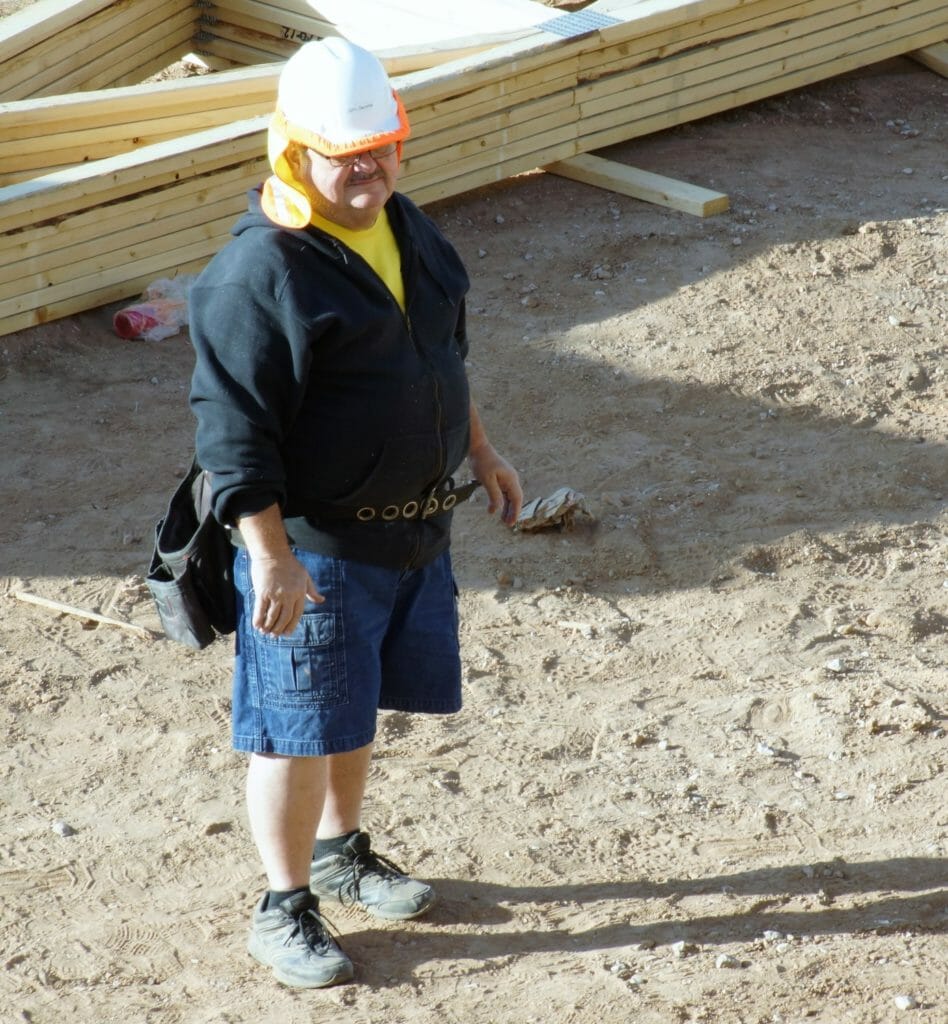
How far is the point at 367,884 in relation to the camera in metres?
3.27

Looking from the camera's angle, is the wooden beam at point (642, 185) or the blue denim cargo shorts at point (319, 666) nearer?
the blue denim cargo shorts at point (319, 666)

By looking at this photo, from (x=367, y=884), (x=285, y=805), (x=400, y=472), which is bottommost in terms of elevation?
(x=367, y=884)

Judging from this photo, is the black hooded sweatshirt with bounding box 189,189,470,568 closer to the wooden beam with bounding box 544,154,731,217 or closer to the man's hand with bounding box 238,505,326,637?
the man's hand with bounding box 238,505,326,637

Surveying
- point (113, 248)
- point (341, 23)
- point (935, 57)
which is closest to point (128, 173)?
point (113, 248)

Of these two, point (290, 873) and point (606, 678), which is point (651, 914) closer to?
point (290, 873)

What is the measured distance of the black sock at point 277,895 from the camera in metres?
3.03

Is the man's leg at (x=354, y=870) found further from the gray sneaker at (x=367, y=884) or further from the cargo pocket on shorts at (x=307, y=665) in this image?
the cargo pocket on shorts at (x=307, y=665)

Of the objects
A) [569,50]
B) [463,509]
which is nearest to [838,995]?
[463,509]

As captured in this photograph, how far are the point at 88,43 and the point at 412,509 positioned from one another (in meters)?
6.39

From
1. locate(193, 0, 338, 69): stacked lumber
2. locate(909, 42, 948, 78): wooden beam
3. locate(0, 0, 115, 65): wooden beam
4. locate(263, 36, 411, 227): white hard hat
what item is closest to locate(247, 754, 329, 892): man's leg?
locate(263, 36, 411, 227): white hard hat

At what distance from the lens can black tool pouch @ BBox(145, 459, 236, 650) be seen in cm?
280

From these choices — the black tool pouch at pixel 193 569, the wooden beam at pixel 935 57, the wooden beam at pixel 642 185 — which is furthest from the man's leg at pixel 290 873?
the wooden beam at pixel 935 57

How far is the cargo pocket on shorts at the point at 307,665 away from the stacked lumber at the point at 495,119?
3821 mm

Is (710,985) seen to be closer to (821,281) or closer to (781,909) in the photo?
(781,909)
